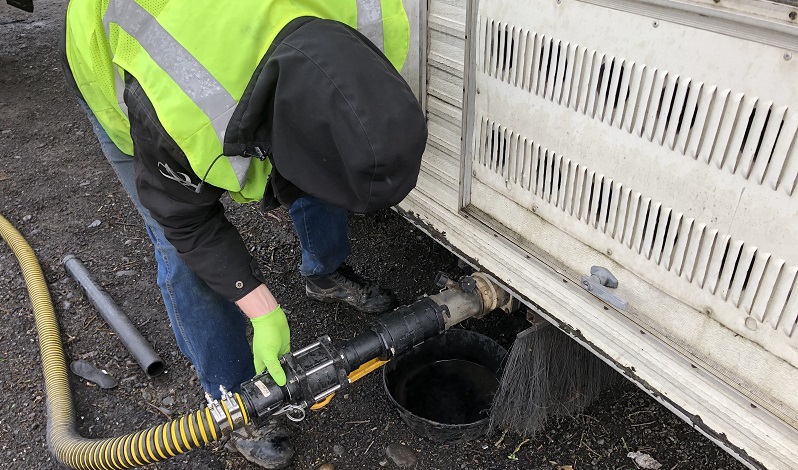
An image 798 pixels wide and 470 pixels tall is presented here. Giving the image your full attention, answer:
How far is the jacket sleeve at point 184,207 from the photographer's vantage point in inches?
55.4

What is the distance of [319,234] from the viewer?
2.54 metres

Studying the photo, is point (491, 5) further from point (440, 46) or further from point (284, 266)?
point (284, 266)

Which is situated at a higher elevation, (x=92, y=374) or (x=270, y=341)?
(x=270, y=341)

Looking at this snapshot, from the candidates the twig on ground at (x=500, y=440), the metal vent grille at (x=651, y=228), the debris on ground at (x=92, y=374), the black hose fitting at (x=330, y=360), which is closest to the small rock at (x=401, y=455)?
the twig on ground at (x=500, y=440)

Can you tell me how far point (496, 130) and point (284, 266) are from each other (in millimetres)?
1512

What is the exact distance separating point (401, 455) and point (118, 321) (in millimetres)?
1345

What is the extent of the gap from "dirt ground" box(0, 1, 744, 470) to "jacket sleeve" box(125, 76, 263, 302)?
815mm

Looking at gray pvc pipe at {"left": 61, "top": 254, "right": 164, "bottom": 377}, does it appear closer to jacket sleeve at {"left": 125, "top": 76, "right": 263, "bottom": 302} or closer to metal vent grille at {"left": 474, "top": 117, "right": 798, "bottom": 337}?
jacket sleeve at {"left": 125, "top": 76, "right": 263, "bottom": 302}

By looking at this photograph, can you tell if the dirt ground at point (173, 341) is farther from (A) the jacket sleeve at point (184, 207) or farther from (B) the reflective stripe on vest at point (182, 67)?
(B) the reflective stripe on vest at point (182, 67)

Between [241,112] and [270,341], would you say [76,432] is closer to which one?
[270,341]

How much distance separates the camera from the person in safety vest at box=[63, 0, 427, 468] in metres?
1.18

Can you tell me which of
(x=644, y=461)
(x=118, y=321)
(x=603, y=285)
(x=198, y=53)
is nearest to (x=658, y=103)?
(x=603, y=285)

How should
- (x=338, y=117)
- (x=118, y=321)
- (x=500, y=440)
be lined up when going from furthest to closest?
(x=118, y=321), (x=500, y=440), (x=338, y=117)

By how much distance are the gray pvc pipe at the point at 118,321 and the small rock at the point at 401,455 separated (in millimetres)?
989
